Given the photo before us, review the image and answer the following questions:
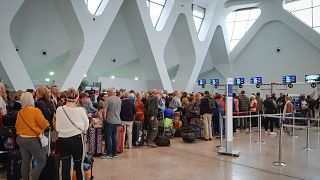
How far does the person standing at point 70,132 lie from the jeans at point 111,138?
2825 millimetres

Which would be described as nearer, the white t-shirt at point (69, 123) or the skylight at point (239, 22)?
the white t-shirt at point (69, 123)

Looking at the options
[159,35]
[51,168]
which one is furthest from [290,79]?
[51,168]

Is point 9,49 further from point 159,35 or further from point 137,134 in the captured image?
point 159,35

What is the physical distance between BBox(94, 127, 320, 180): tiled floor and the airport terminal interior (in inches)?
1.1

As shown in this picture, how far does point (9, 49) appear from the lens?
11.6m

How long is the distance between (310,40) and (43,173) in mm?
21583

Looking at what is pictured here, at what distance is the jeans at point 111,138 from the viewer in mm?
7082

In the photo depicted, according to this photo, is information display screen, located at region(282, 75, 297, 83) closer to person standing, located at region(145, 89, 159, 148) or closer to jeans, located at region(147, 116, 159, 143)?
person standing, located at region(145, 89, 159, 148)

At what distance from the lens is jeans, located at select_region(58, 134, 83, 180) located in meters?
4.09

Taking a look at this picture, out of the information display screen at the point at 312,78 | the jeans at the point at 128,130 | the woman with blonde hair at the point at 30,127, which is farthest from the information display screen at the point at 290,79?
the woman with blonde hair at the point at 30,127

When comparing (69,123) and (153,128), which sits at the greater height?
(69,123)

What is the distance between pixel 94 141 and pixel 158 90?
2.88 meters

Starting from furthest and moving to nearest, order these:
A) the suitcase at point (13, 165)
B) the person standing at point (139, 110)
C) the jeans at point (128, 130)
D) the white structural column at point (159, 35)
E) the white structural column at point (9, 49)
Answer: the white structural column at point (159, 35)
the white structural column at point (9, 49)
the person standing at point (139, 110)
the jeans at point (128, 130)
the suitcase at point (13, 165)

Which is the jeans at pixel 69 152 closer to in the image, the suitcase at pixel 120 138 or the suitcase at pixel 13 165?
the suitcase at pixel 13 165
